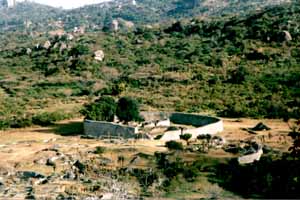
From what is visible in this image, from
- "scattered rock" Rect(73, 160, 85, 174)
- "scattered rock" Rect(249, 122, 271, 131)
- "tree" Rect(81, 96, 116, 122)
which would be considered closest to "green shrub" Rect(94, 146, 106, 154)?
"scattered rock" Rect(73, 160, 85, 174)

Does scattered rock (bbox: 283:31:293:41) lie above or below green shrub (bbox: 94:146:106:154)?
above

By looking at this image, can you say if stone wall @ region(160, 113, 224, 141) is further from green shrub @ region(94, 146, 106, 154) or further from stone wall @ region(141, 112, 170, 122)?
green shrub @ region(94, 146, 106, 154)

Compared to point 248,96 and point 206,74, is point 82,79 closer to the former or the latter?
point 206,74

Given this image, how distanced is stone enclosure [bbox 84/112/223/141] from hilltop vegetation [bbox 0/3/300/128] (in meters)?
5.48

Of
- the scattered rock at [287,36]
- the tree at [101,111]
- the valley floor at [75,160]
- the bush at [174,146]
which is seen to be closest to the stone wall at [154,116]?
the tree at [101,111]

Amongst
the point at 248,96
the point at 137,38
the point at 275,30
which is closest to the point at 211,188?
the point at 248,96

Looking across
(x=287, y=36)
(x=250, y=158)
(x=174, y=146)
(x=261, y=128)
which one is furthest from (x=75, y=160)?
(x=287, y=36)

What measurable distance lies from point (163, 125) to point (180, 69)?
2899 cm

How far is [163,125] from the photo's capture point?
4253cm

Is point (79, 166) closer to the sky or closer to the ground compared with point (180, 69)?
closer to the ground

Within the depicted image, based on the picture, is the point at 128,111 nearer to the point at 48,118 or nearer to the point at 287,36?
the point at 48,118

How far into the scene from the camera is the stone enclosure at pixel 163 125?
37219 millimetres

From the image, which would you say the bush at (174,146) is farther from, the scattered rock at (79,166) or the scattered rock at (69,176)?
the scattered rock at (69,176)

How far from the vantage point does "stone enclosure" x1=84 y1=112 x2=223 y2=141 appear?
122ft
